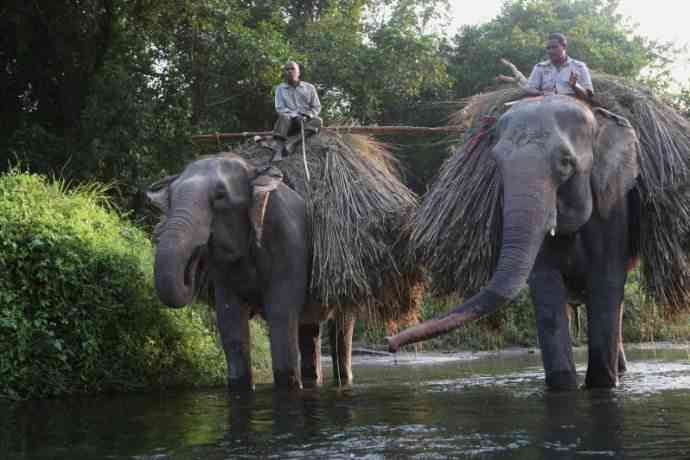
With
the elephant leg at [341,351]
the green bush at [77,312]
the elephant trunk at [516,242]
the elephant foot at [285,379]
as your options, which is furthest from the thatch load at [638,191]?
the green bush at [77,312]

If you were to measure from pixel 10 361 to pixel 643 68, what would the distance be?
922 inches

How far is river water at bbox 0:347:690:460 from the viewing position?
5605 millimetres

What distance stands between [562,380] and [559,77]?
2.64 metres

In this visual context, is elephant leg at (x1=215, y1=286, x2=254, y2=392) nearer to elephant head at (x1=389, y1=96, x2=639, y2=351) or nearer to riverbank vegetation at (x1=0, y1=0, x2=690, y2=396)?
riverbank vegetation at (x1=0, y1=0, x2=690, y2=396)

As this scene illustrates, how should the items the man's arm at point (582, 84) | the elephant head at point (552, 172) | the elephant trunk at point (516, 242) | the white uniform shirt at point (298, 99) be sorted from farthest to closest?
the white uniform shirt at point (298, 99) → the man's arm at point (582, 84) → the elephant head at point (552, 172) → the elephant trunk at point (516, 242)

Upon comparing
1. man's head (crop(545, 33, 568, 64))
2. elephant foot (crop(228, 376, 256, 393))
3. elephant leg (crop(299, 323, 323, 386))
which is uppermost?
man's head (crop(545, 33, 568, 64))

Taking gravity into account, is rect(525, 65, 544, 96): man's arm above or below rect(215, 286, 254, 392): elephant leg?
above

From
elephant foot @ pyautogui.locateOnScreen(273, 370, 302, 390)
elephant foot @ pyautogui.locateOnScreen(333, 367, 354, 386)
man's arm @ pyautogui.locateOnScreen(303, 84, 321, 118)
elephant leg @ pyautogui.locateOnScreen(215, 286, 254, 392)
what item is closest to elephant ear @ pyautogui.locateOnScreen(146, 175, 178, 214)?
elephant leg @ pyautogui.locateOnScreen(215, 286, 254, 392)

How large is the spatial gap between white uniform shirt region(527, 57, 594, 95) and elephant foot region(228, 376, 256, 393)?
3638 millimetres

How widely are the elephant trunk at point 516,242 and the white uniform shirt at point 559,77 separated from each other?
152 cm

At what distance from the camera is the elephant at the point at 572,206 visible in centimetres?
797

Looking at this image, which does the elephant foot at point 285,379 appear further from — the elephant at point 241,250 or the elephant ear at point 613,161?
the elephant ear at point 613,161

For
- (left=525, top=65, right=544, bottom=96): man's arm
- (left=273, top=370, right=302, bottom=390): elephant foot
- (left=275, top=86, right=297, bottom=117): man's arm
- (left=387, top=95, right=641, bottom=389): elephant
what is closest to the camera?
(left=387, top=95, right=641, bottom=389): elephant

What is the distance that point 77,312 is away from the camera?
1002 cm
